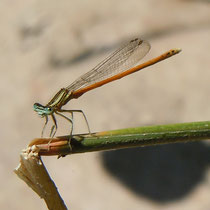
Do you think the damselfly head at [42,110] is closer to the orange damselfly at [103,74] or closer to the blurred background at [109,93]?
the orange damselfly at [103,74]

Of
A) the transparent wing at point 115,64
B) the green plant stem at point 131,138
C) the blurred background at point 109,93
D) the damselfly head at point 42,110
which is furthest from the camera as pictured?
the blurred background at point 109,93

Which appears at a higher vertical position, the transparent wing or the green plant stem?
the transparent wing

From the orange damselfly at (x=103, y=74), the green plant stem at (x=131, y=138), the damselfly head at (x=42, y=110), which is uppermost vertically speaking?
the orange damselfly at (x=103, y=74)

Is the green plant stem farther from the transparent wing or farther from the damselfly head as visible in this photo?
the transparent wing

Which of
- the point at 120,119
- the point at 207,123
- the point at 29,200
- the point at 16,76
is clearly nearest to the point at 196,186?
the point at 120,119

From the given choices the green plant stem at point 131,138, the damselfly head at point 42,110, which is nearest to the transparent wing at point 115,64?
the damselfly head at point 42,110

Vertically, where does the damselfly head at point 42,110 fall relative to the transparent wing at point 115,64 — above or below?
below

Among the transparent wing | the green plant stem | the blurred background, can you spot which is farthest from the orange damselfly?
the blurred background

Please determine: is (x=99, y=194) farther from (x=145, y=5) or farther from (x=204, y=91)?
(x=145, y=5)
